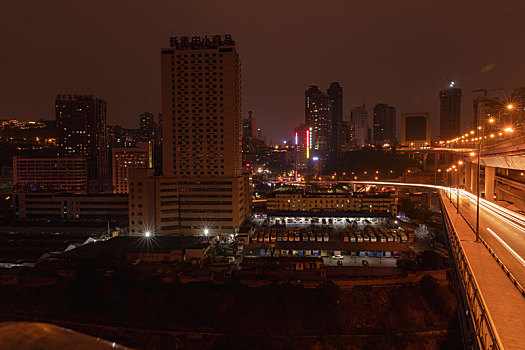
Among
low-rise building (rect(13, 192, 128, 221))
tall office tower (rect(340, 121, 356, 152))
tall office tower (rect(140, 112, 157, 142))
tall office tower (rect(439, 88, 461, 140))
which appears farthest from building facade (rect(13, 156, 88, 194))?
tall office tower (rect(439, 88, 461, 140))

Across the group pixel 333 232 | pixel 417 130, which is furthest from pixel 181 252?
pixel 417 130

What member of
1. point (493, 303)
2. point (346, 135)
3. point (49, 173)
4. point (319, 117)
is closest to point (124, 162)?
point (49, 173)

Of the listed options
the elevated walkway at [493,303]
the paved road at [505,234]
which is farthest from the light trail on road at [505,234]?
the elevated walkway at [493,303]

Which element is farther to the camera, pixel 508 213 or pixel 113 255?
pixel 113 255

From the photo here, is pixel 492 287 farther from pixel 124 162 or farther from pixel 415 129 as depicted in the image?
pixel 415 129

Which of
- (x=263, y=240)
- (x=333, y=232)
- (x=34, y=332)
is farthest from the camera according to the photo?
(x=333, y=232)

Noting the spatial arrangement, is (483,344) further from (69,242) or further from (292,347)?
(69,242)
